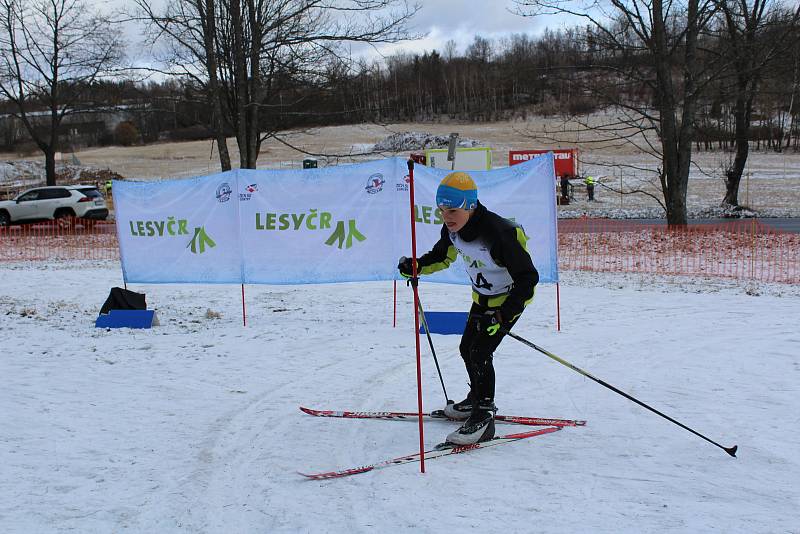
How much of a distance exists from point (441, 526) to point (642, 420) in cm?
250

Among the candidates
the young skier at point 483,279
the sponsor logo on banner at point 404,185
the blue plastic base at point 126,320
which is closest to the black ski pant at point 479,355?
the young skier at point 483,279

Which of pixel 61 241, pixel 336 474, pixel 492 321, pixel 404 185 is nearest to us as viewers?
pixel 336 474

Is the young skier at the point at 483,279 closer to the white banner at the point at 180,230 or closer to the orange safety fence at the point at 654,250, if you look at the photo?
the white banner at the point at 180,230

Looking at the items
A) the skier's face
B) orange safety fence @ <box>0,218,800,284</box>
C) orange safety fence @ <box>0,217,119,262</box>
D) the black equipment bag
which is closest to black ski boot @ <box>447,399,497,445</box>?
the skier's face

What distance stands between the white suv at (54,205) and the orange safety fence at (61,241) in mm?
438

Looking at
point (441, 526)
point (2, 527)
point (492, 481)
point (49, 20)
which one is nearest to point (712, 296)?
point (492, 481)

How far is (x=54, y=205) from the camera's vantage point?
27.5 meters

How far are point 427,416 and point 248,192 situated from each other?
5088mm

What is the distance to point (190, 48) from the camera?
19641mm

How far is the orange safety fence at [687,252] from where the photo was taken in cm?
1409

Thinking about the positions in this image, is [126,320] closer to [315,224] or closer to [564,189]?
[315,224]

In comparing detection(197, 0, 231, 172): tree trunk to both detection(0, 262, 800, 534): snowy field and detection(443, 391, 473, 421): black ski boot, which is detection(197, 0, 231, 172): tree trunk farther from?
detection(443, 391, 473, 421): black ski boot

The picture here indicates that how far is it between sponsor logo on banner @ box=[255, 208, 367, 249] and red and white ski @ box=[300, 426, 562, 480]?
4697mm

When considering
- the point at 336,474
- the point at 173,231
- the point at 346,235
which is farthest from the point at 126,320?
the point at 336,474
